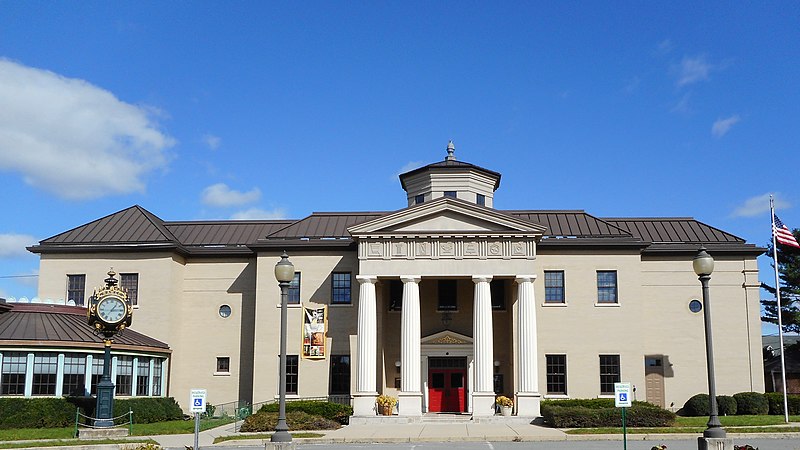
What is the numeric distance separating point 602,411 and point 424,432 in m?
7.24

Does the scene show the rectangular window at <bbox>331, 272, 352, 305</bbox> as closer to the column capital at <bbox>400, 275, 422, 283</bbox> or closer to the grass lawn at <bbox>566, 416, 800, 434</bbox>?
the column capital at <bbox>400, 275, 422, 283</bbox>

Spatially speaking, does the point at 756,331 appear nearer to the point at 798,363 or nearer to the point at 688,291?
the point at 688,291

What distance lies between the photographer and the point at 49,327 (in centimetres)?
3656

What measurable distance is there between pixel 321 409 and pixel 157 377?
9.77m

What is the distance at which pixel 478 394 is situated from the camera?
3788cm

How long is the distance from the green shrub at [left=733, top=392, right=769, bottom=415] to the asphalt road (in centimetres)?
1301

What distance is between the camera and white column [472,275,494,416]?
124ft

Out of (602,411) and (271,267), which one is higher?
(271,267)

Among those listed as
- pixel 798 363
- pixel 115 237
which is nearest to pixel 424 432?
pixel 115 237

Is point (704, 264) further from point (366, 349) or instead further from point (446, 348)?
point (446, 348)

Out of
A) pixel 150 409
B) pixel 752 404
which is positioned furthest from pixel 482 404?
pixel 150 409

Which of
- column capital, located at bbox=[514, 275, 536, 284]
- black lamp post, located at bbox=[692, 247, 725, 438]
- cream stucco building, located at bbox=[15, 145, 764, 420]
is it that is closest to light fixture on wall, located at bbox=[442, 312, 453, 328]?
cream stucco building, located at bbox=[15, 145, 764, 420]

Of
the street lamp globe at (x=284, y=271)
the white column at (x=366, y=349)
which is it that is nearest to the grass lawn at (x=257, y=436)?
the white column at (x=366, y=349)

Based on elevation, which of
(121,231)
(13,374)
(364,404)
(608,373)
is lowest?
(364,404)
